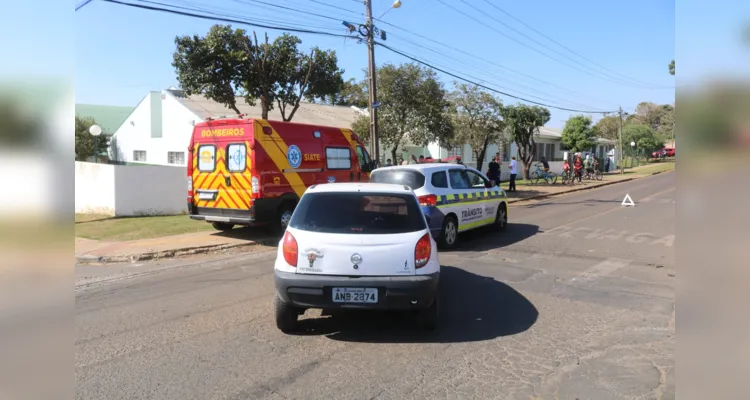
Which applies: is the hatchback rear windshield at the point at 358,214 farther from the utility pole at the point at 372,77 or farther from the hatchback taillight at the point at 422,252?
the utility pole at the point at 372,77

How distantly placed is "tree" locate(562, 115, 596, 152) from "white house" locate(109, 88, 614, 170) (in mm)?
8802

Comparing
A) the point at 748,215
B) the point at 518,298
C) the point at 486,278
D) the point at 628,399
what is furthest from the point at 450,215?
the point at 748,215

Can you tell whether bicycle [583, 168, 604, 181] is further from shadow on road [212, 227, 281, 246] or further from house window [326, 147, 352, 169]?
shadow on road [212, 227, 281, 246]

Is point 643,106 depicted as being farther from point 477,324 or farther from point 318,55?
point 477,324

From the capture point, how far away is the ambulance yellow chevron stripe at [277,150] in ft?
35.3

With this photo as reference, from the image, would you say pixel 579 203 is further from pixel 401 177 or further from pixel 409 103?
pixel 401 177

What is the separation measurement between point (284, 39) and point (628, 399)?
1680cm

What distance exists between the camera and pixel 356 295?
15.2 feet

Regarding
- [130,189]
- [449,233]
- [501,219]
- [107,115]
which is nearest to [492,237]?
[501,219]

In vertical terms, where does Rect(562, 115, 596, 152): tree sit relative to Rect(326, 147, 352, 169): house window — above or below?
above

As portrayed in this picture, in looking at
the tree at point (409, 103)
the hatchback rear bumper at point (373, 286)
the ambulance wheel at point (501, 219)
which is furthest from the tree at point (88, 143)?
the hatchback rear bumper at point (373, 286)

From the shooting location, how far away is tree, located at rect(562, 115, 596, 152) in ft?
129

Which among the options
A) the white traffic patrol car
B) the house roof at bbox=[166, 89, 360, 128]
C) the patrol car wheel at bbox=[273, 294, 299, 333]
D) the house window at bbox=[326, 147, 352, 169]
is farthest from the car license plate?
the house roof at bbox=[166, 89, 360, 128]

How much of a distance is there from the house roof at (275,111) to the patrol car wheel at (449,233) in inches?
628
